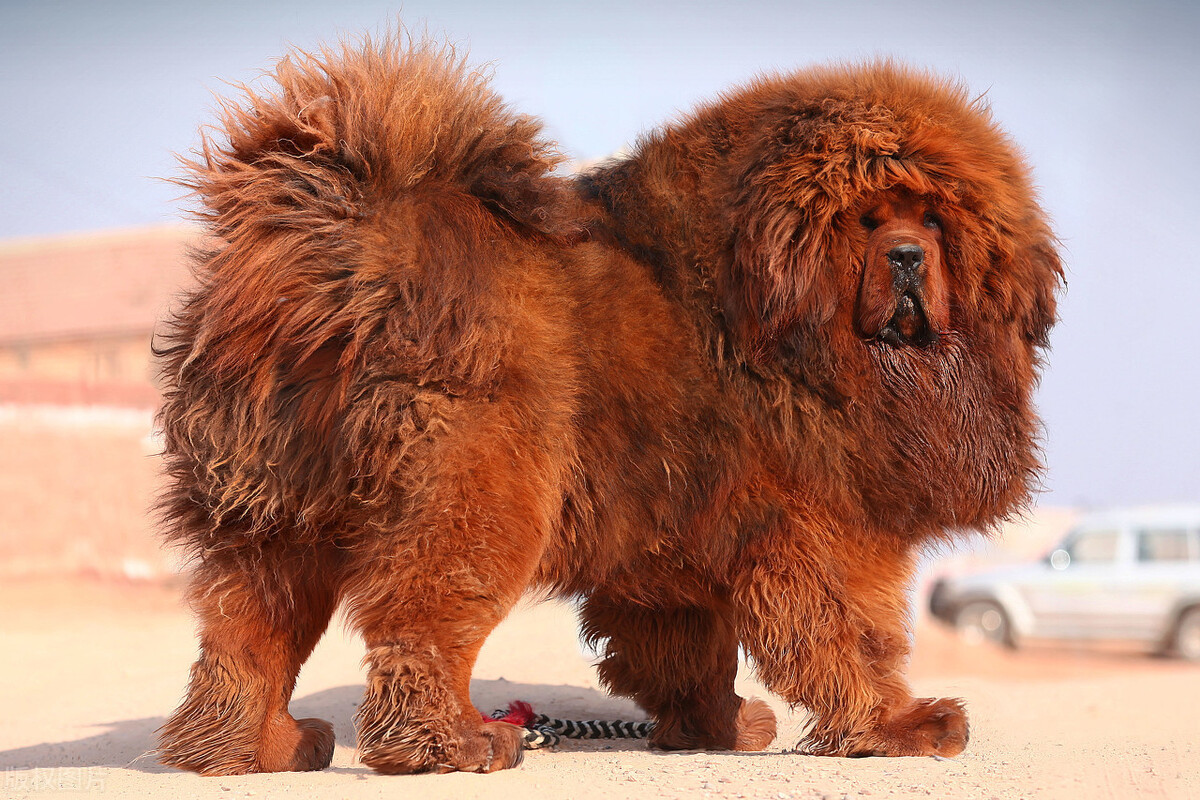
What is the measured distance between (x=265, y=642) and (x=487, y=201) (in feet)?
5.60

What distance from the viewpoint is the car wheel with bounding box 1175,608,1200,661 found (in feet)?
39.4

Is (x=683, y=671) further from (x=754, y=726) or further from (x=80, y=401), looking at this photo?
(x=80, y=401)

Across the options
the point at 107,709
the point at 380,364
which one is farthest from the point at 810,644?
the point at 107,709

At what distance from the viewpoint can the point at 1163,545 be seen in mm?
12445

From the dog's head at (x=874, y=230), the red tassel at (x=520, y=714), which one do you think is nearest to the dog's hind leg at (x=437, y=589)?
the dog's head at (x=874, y=230)

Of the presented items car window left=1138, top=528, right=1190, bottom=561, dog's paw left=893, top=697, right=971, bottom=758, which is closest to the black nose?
dog's paw left=893, top=697, right=971, bottom=758

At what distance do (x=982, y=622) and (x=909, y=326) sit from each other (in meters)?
11.6

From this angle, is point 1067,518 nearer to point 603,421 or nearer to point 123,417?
point 123,417

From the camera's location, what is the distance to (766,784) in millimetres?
3025

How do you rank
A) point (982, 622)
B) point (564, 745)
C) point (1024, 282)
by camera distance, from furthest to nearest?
point (982, 622), point (564, 745), point (1024, 282)

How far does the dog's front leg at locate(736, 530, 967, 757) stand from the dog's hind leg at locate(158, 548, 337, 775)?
152 centimetres

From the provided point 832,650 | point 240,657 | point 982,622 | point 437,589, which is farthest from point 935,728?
point 982,622

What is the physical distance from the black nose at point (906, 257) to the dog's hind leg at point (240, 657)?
7.13 feet

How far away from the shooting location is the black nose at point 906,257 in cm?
351
